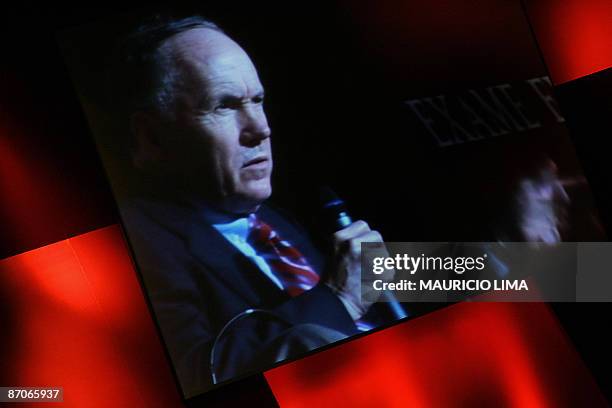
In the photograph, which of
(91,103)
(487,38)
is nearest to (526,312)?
(487,38)

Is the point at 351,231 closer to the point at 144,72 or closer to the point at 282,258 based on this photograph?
the point at 282,258

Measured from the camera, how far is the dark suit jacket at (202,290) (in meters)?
2.42

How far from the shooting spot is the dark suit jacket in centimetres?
242

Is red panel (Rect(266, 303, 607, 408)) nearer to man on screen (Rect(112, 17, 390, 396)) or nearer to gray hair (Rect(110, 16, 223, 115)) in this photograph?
man on screen (Rect(112, 17, 390, 396))

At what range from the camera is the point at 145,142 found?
247 cm

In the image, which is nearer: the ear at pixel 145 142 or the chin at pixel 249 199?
the ear at pixel 145 142

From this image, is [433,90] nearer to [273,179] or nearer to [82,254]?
[273,179]

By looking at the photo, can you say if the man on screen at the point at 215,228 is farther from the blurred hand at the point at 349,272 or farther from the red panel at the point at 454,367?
the red panel at the point at 454,367

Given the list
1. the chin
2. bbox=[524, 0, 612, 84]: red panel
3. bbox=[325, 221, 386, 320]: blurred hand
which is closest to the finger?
bbox=[325, 221, 386, 320]: blurred hand

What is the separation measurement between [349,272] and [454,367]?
676mm

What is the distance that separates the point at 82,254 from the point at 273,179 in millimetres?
748

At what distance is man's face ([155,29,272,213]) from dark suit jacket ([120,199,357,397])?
115 mm

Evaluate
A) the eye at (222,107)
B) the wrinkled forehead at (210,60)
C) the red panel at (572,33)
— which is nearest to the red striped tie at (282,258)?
the eye at (222,107)

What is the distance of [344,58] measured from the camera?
2781mm
